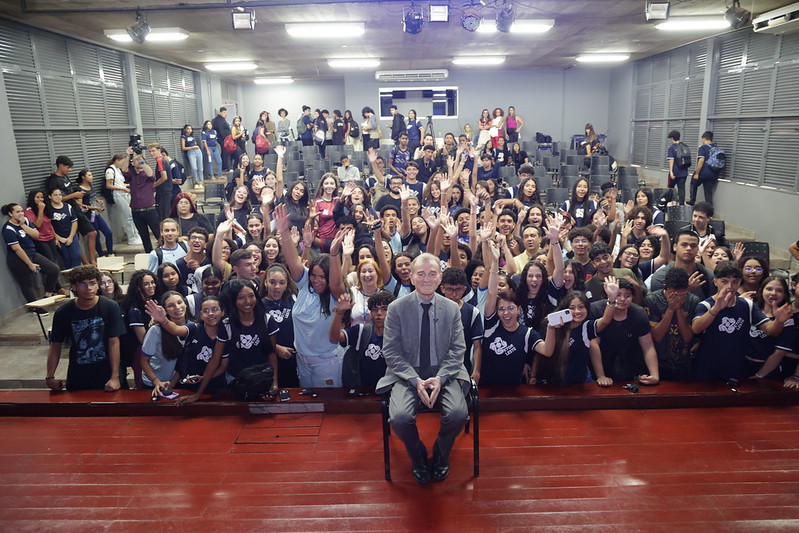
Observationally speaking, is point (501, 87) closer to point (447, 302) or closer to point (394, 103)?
point (394, 103)

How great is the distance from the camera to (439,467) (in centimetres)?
297

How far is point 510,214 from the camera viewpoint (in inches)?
216

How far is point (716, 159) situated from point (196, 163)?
10407 millimetres

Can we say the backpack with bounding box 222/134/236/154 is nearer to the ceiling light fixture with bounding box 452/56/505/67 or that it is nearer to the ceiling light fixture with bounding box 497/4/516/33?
the ceiling light fixture with bounding box 452/56/505/67

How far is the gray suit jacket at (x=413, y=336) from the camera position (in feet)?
9.93

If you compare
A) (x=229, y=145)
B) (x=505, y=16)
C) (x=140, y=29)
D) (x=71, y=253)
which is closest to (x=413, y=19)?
(x=505, y=16)

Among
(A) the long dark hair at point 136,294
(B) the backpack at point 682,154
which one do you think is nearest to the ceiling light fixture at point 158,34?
(A) the long dark hair at point 136,294

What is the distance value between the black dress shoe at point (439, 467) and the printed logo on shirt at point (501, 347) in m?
0.96

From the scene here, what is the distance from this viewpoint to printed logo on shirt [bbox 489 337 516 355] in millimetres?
3676

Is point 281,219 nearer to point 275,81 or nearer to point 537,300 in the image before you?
point 537,300

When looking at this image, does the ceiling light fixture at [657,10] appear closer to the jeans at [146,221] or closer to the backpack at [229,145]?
the jeans at [146,221]

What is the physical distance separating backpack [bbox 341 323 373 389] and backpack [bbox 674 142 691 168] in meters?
8.25

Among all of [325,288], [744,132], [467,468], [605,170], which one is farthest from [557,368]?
[605,170]

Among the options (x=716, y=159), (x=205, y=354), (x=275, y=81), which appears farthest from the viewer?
(x=275, y=81)
